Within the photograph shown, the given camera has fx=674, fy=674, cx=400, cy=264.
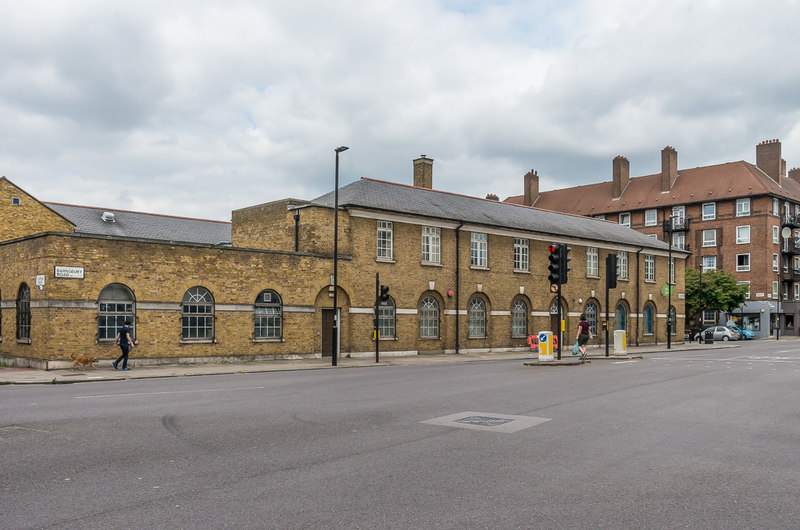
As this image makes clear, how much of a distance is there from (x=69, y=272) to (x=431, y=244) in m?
16.5

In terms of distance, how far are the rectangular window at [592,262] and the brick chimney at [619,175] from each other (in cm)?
3648

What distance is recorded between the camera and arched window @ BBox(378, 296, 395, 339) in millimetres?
30453

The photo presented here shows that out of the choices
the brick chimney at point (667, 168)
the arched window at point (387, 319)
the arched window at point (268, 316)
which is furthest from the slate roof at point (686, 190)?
the arched window at point (268, 316)

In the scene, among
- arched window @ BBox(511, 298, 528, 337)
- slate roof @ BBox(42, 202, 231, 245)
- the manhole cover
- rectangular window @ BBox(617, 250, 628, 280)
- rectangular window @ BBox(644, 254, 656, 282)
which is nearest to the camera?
the manhole cover

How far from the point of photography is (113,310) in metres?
22.6

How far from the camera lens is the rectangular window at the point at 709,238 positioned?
6831cm

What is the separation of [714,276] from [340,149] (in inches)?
1867

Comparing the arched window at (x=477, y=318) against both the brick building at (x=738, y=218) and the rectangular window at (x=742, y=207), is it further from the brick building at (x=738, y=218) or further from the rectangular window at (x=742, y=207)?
the rectangular window at (x=742, y=207)

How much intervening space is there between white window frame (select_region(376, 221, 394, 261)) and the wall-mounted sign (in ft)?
41.7

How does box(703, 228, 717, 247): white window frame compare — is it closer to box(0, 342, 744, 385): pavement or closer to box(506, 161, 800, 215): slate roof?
box(506, 161, 800, 215): slate roof

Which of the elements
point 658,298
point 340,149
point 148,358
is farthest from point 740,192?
point 148,358

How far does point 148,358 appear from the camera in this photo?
23031 millimetres

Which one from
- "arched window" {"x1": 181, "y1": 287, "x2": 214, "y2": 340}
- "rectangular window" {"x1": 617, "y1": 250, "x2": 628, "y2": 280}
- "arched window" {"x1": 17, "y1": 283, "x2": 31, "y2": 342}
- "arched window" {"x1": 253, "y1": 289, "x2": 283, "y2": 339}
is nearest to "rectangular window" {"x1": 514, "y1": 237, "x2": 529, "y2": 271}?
"rectangular window" {"x1": 617, "y1": 250, "x2": 628, "y2": 280}

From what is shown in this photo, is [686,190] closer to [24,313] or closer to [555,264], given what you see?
[555,264]
